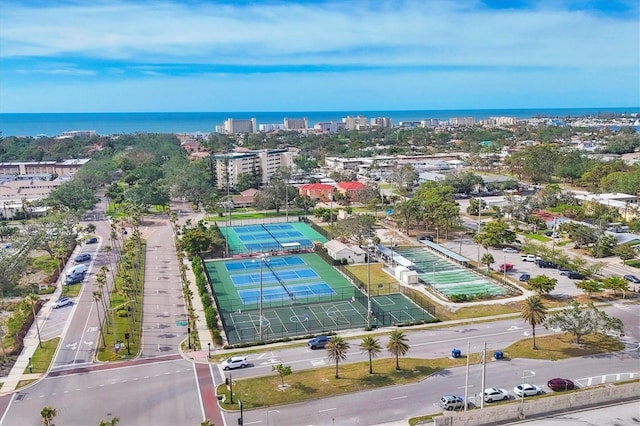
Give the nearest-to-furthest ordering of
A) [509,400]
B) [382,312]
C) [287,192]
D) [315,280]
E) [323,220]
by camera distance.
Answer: [509,400], [382,312], [315,280], [323,220], [287,192]

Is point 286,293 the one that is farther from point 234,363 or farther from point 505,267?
point 505,267

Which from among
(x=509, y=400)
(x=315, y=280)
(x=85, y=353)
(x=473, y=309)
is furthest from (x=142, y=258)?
(x=509, y=400)

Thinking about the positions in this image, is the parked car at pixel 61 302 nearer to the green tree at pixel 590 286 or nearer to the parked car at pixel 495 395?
the parked car at pixel 495 395

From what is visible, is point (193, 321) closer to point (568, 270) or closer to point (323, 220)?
point (568, 270)

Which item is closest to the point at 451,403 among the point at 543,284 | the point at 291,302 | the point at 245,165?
the point at 543,284

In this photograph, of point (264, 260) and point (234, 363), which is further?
point (264, 260)

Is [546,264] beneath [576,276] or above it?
above
